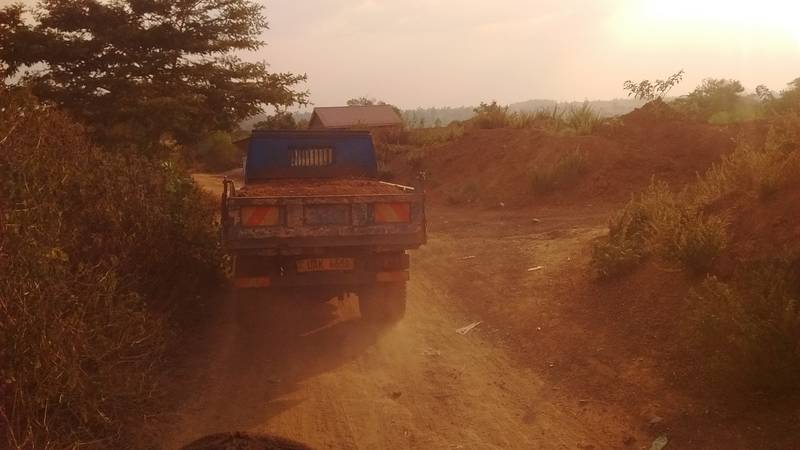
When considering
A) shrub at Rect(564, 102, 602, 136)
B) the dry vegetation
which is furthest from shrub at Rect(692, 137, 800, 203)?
shrub at Rect(564, 102, 602, 136)

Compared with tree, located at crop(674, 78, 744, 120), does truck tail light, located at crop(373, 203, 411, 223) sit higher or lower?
lower

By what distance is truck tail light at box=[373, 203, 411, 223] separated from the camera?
670 cm

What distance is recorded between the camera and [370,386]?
5633mm

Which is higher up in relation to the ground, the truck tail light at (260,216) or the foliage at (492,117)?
the foliage at (492,117)

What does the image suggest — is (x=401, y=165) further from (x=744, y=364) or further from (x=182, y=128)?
(x=744, y=364)

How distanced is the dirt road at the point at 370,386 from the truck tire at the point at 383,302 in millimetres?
169

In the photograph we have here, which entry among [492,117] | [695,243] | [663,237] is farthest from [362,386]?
[492,117]

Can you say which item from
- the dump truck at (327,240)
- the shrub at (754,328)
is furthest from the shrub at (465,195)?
the shrub at (754,328)

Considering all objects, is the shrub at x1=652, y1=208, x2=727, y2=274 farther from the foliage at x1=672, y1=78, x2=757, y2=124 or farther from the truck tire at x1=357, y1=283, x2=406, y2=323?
the foliage at x1=672, y1=78, x2=757, y2=124

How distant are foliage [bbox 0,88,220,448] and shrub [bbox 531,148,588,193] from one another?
38.0 feet

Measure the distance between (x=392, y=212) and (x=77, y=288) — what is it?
323 centimetres

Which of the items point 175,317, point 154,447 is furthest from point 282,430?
point 175,317

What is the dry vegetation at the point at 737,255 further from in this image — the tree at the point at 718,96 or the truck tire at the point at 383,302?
the tree at the point at 718,96

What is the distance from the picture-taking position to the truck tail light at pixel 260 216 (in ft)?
20.8
